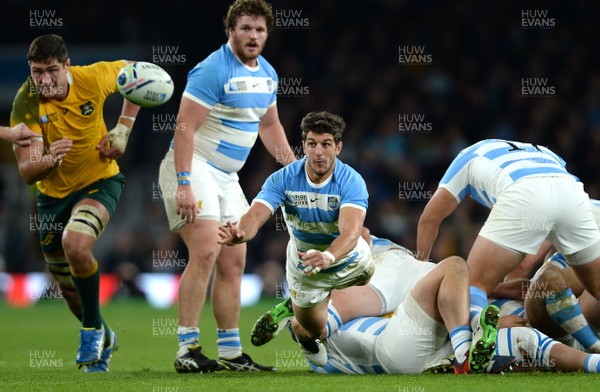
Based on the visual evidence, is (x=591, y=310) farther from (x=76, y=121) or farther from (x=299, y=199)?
(x=76, y=121)

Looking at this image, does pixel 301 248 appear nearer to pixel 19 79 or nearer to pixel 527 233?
pixel 527 233

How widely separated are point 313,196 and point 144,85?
1.59 m

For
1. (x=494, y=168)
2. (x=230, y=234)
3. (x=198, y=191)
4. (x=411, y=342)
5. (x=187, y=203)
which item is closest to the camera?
(x=230, y=234)

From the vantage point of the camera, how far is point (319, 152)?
6145 mm

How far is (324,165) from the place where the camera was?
6188 millimetres

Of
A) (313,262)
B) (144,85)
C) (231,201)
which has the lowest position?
(313,262)

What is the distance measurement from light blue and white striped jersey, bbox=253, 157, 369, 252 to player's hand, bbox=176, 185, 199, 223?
59 centimetres

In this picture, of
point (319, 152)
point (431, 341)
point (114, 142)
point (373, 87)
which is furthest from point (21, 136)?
point (373, 87)

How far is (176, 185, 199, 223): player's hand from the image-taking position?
261 inches

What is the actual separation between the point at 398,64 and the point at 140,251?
5.20 m

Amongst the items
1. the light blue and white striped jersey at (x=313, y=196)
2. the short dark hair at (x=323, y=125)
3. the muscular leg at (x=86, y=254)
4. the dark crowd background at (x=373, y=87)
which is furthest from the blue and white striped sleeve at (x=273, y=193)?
the dark crowd background at (x=373, y=87)

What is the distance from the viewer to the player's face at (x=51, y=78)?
6.88 m

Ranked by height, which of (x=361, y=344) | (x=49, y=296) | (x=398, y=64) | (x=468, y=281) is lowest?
(x=49, y=296)

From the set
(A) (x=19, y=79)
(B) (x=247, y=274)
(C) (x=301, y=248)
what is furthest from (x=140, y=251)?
(C) (x=301, y=248)
